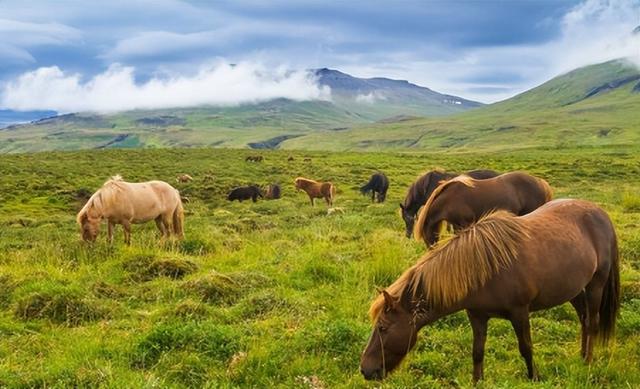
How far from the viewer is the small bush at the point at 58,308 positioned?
738cm

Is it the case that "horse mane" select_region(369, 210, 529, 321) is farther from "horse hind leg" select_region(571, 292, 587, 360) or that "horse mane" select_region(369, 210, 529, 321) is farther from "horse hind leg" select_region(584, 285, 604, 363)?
"horse hind leg" select_region(571, 292, 587, 360)

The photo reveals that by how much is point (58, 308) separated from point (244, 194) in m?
22.6

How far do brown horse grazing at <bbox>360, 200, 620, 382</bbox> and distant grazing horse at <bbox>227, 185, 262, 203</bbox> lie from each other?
24.7 metres

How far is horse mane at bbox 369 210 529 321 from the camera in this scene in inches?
202

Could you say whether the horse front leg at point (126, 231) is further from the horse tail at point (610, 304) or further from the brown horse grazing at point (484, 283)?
the horse tail at point (610, 304)

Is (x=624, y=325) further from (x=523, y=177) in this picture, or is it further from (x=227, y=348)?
(x=227, y=348)

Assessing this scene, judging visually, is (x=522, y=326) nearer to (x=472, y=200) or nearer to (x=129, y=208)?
(x=472, y=200)

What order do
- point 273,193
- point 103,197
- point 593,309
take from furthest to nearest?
1. point 273,193
2. point 103,197
3. point 593,309

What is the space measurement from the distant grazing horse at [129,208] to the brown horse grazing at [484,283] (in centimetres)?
917

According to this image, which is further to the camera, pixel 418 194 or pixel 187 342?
pixel 418 194

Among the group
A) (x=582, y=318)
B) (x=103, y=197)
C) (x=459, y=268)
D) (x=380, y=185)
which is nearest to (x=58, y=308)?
(x=459, y=268)

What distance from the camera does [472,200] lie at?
9922mm

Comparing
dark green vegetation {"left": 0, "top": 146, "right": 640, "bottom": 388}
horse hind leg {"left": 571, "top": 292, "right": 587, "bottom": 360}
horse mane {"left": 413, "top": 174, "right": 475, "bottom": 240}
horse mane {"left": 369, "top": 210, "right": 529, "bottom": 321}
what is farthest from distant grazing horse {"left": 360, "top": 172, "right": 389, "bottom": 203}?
horse mane {"left": 369, "top": 210, "right": 529, "bottom": 321}

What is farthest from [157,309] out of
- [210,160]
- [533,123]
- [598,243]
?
[533,123]
